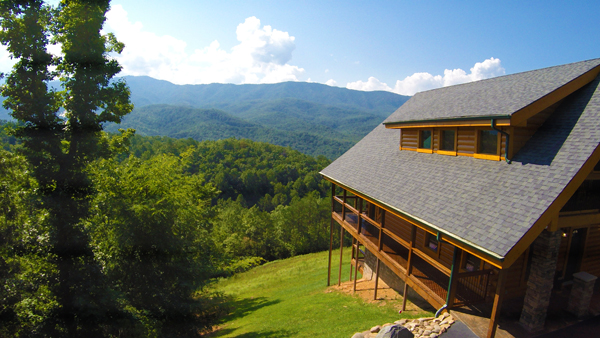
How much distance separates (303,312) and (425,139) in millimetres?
8833

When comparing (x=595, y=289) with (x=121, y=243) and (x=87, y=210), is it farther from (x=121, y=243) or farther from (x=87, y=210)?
(x=87, y=210)

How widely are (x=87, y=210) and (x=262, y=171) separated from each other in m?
80.9

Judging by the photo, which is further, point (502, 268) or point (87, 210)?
point (87, 210)

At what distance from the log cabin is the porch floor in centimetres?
23

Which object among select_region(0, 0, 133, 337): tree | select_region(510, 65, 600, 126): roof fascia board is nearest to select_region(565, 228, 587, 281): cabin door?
select_region(510, 65, 600, 126): roof fascia board

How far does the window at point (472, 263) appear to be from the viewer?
8922 millimetres

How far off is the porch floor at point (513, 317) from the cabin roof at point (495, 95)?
4.90 metres

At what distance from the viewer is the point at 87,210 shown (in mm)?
9258

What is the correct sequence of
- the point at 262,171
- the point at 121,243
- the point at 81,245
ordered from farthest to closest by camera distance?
1. the point at 262,171
2. the point at 121,243
3. the point at 81,245

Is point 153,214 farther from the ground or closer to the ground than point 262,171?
farther from the ground

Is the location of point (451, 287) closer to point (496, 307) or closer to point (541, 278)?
point (496, 307)

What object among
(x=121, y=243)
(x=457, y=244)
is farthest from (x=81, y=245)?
(x=457, y=244)

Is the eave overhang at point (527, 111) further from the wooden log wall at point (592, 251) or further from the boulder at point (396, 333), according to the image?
the boulder at point (396, 333)

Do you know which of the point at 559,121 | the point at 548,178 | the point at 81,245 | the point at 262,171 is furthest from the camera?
the point at 262,171
